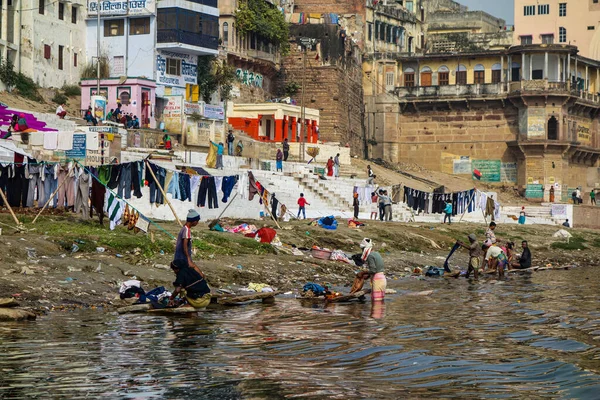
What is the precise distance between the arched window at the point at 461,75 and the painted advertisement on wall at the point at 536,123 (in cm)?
498

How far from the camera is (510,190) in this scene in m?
65.8

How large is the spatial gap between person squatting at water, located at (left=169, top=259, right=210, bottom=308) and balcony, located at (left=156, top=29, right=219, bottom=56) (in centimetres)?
3497

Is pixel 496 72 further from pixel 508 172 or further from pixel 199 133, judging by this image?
pixel 199 133

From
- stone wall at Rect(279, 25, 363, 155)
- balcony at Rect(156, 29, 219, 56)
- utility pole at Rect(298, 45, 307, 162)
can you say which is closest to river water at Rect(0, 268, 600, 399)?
balcony at Rect(156, 29, 219, 56)

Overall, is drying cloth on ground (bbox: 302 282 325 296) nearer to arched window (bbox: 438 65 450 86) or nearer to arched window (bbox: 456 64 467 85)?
arched window (bbox: 456 64 467 85)

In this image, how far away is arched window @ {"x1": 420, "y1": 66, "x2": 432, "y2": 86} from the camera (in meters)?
69.5

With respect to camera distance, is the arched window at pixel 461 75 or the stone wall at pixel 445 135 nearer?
the stone wall at pixel 445 135

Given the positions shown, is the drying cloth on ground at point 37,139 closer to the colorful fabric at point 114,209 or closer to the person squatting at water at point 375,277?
the colorful fabric at point 114,209

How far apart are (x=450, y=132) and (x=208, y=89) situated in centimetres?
1895

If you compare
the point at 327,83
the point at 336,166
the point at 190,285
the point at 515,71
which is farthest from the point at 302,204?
the point at 515,71

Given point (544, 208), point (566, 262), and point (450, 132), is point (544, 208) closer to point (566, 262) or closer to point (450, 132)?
point (450, 132)

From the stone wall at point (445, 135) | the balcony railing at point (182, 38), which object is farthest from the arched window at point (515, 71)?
the balcony railing at point (182, 38)

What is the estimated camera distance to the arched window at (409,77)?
6969 centimetres

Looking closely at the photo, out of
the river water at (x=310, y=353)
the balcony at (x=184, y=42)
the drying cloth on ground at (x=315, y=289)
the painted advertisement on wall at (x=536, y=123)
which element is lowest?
the river water at (x=310, y=353)
